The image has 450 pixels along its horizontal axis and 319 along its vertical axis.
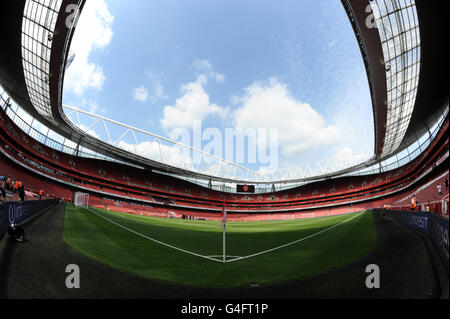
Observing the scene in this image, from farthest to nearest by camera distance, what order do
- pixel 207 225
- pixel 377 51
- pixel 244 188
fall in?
1. pixel 244 188
2. pixel 207 225
3. pixel 377 51

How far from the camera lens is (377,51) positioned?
21047 millimetres

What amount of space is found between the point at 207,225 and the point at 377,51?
86.1 feet

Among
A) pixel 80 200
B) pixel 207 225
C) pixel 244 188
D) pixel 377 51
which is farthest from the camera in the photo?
pixel 244 188

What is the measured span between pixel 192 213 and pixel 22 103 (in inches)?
1850

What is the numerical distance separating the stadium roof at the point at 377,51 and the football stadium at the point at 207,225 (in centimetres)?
13

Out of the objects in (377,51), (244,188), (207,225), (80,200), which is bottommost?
(207,225)

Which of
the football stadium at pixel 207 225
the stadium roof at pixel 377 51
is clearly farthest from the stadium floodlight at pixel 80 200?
the stadium roof at pixel 377 51

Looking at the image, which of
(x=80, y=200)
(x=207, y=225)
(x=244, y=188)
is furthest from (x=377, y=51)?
(x=80, y=200)

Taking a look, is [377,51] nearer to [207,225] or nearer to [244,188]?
[207,225]

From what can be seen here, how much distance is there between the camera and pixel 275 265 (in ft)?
25.9

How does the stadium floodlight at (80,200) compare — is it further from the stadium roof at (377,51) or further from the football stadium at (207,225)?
the stadium roof at (377,51)

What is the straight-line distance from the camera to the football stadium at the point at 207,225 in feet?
18.7

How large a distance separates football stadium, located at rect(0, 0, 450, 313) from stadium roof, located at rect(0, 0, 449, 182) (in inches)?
5.0
